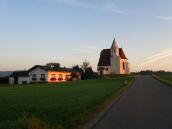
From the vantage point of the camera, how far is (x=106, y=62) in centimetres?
9688

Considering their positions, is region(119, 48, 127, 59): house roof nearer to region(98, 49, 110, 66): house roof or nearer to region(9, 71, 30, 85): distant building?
region(98, 49, 110, 66): house roof

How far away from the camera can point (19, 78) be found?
290 ft

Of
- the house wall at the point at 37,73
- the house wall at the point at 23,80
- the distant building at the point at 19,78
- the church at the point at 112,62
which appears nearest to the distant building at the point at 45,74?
the house wall at the point at 37,73

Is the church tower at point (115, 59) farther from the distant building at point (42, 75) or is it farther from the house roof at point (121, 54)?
the distant building at point (42, 75)

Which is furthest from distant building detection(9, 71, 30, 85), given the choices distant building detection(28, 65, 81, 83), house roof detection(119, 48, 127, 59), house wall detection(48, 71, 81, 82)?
house roof detection(119, 48, 127, 59)

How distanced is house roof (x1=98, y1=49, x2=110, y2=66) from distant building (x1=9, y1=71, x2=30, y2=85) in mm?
23699

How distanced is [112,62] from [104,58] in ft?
12.9

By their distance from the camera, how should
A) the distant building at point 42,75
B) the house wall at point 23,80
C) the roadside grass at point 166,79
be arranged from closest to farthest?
1. the roadside grass at point 166,79
2. the distant building at point 42,75
3. the house wall at point 23,80

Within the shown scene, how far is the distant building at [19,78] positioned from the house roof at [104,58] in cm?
2370

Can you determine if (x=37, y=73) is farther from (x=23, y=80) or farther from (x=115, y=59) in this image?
(x=115, y=59)

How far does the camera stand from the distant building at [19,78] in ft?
287

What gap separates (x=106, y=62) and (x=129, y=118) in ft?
280

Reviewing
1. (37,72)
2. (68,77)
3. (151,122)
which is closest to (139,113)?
(151,122)

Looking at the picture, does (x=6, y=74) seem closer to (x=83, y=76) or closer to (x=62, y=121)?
(x=83, y=76)
